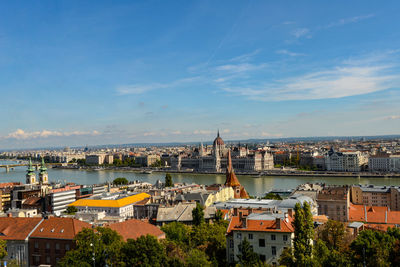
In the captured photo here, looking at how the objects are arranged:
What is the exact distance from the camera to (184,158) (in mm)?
79375

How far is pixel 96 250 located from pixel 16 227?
4.68m

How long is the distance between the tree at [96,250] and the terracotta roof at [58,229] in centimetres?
176

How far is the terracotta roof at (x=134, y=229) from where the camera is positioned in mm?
13234

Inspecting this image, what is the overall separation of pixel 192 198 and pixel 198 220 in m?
6.72

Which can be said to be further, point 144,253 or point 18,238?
point 18,238

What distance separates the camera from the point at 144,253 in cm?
1055

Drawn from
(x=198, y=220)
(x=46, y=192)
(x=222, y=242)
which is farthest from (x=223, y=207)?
(x=46, y=192)

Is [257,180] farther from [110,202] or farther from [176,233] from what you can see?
[176,233]

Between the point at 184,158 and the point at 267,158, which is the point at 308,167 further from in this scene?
the point at 184,158

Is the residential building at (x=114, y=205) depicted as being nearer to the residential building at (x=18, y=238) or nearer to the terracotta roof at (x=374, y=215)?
the residential building at (x=18, y=238)

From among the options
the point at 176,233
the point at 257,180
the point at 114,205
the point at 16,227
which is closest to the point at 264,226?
the point at 176,233

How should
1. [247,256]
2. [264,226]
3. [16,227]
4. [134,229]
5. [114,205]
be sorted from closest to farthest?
1. [247,256]
2. [264,226]
3. [134,229]
4. [16,227]
5. [114,205]

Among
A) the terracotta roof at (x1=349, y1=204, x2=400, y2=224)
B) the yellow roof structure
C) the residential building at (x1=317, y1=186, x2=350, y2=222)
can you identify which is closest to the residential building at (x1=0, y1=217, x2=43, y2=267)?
the yellow roof structure

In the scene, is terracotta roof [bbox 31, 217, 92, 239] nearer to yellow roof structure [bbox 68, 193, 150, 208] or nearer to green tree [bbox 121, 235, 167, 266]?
green tree [bbox 121, 235, 167, 266]
